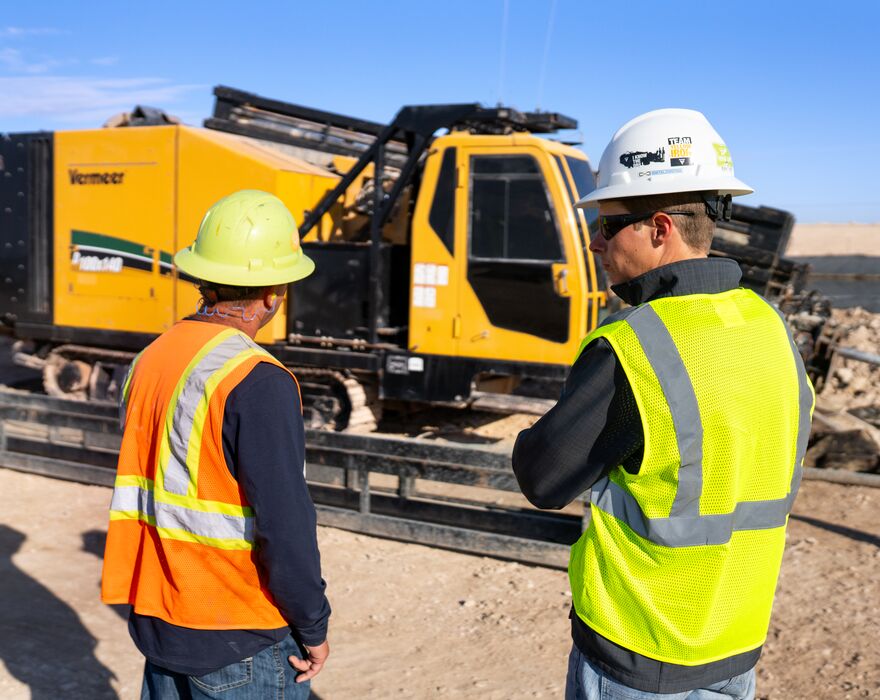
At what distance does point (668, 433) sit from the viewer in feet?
5.82

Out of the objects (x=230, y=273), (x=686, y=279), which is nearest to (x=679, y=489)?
(x=686, y=279)

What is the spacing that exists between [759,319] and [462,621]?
3.29m

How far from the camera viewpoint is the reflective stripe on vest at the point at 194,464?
2.19m

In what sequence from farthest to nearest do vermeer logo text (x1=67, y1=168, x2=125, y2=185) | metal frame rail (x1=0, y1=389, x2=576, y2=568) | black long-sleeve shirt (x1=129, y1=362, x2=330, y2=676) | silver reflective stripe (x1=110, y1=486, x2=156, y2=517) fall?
vermeer logo text (x1=67, y1=168, x2=125, y2=185) < metal frame rail (x1=0, y1=389, x2=576, y2=568) < silver reflective stripe (x1=110, y1=486, x2=156, y2=517) < black long-sleeve shirt (x1=129, y1=362, x2=330, y2=676)

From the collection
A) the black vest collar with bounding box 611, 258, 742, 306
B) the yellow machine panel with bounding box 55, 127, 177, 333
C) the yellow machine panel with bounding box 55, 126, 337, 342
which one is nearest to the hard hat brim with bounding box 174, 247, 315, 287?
the black vest collar with bounding box 611, 258, 742, 306

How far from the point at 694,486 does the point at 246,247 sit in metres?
1.33

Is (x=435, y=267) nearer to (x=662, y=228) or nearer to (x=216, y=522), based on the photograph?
(x=216, y=522)

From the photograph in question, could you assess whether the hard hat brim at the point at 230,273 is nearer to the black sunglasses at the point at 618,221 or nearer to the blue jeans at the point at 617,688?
the black sunglasses at the point at 618,221

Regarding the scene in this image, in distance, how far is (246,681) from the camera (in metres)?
2.25

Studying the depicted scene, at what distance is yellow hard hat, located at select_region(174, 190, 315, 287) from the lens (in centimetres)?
241

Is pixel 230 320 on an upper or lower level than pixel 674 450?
upper

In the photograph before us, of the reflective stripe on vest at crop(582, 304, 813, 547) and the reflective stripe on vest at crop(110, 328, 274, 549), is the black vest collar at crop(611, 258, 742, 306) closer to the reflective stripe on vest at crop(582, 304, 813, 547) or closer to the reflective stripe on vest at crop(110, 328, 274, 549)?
the reflective stripe on vest at crop(582, 304, 813, 547)

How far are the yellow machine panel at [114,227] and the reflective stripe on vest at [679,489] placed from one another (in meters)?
7.42

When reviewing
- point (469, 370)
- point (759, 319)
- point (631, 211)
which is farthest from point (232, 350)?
point (469, 370)
